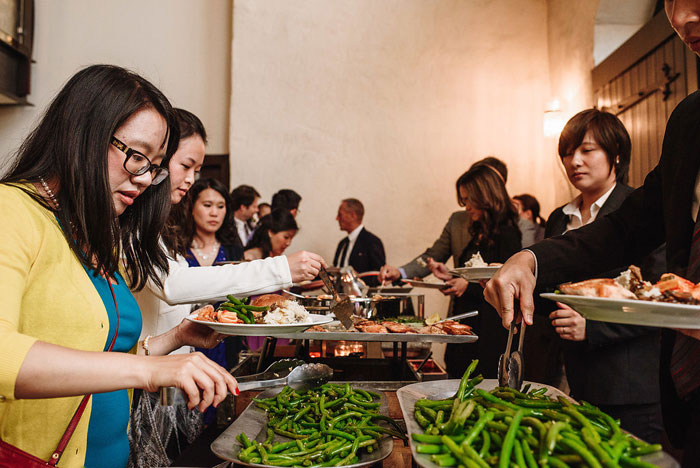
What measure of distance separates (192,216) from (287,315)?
213 cm

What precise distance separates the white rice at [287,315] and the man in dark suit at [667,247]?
0.58 m

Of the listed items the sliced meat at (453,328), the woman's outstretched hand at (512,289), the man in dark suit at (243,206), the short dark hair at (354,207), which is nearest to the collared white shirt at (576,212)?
the sliced meat at (453,328)

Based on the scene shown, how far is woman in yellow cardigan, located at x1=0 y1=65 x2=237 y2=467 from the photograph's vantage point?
0.99 meters

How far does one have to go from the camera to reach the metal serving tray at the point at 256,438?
1.11 m

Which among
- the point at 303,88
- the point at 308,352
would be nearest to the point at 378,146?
the point at 303,88

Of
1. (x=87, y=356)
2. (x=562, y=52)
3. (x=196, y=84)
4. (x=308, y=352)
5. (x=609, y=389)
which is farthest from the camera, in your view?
(x=196, y=84)

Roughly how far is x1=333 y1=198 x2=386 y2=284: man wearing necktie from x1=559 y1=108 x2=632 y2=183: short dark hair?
3444 mm

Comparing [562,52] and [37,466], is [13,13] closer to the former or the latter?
[562,52]

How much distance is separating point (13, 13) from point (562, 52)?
7.09 m

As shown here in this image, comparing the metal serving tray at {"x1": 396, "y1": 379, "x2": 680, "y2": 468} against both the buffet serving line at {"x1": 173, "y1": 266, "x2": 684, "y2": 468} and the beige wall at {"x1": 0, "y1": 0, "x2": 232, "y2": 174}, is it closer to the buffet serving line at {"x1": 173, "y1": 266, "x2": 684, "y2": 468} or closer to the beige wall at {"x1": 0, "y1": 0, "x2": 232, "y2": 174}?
the buffet serving line at {"x1": 173, "y1": 266, "x2": 684, "y2": 468}

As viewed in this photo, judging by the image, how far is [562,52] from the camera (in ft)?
20.6

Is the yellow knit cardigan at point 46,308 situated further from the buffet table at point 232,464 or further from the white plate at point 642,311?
the white plate at point 642,311

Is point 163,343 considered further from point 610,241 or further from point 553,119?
point 553,119

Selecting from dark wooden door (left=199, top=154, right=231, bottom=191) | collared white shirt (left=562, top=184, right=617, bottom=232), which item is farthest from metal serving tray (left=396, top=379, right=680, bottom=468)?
dark wooden door (left=199, top=154, right=231, bottom=191)
